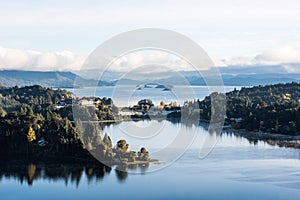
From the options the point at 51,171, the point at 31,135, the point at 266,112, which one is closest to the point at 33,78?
the point at 266,112

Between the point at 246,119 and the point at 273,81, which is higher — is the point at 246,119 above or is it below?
below

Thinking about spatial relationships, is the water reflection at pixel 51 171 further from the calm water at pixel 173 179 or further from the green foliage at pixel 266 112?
the green foliage at pixel 266 112

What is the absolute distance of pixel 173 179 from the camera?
11.3 metres

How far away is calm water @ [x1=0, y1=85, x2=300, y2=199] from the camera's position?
1036 cm

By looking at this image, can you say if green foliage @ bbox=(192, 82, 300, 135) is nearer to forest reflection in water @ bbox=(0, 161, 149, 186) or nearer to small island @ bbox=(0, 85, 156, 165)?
small island @ bbox=(0, 85, 156, 165)

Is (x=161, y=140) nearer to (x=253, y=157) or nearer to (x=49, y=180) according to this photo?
(x=253, y=157)

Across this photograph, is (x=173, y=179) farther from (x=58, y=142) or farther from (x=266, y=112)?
(x=266, y=112)

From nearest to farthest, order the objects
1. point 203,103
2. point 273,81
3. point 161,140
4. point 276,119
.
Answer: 1. point 161,140
2. point 276,119
3. point 203,103
4. point 273,81

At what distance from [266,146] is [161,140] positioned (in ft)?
10.6

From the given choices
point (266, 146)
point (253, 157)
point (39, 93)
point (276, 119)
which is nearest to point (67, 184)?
point (253, 157)

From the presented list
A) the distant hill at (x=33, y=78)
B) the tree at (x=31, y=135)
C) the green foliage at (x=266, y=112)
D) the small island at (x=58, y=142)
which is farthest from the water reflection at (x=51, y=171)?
the distant hill at (x=33, y=78)

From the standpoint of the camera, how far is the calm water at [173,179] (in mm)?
10359

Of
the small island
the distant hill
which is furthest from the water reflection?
the distant hill

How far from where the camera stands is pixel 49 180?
11586 millimetres
